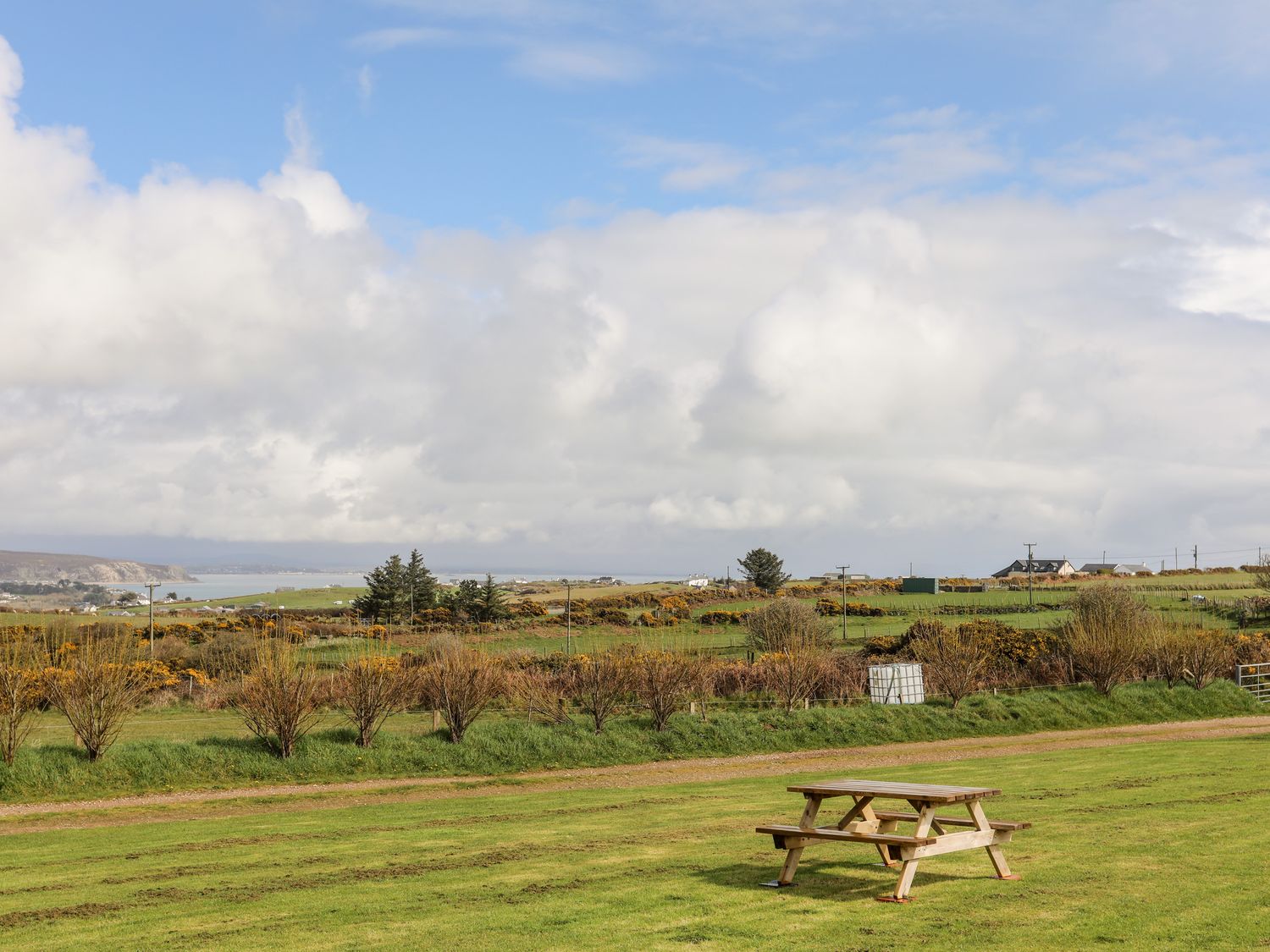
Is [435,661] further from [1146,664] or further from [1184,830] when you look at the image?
[1146,664]

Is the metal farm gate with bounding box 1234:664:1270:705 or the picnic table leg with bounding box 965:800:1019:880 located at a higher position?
the picnic table leg with bounding box 965:800:1019:880

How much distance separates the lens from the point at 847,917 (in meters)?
9.17

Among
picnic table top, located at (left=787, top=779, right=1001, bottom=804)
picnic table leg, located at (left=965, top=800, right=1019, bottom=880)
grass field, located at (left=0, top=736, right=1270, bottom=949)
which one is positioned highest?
picnic table top, located at (left=787, top=779, right=1001, bottom=804)

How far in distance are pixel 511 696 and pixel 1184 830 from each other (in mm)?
22605

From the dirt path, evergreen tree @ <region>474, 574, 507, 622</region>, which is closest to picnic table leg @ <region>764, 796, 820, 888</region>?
the dirt path

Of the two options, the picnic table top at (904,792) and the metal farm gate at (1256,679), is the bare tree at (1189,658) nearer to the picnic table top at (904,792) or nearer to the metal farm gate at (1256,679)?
the metal farm gate at (1256,679)

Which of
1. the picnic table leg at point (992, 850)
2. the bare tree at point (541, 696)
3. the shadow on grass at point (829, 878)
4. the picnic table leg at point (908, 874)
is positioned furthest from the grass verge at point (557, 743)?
the picnic table leg at point (908, 874)

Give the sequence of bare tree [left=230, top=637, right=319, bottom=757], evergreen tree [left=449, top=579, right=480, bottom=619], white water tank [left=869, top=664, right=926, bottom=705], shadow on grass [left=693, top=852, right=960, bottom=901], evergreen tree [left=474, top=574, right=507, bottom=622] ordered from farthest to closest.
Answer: evergreen tree [left=449, top=579, right=480, bottom=619]
evergreen tree [left=474, top=574, right=507, bottom=622]
white water tank [left=869, top=664, right=926, bottom=705]
bare tree [left=230, top=637, right=319, bottom=757]
shadow on grass [left=693, top=852, right=960, bottom=901]

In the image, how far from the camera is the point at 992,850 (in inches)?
412

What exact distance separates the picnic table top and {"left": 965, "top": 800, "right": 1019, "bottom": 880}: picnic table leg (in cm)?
16

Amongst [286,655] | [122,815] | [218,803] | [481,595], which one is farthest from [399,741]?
[481,595]

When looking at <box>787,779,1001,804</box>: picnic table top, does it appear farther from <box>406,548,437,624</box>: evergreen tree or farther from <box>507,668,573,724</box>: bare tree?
<box>406,548,437,624</box>: evergreen tree

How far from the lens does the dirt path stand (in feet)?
74.2

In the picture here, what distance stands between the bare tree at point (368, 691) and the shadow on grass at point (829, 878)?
55.3ft
